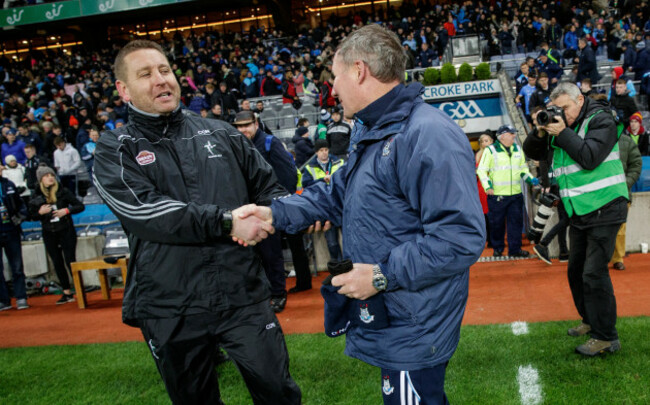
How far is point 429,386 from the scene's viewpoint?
2148mm

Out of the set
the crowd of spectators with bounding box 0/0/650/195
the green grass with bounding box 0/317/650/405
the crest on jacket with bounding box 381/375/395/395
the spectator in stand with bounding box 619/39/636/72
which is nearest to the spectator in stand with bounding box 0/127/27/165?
the crowd of spectators with bounding box 0/0/650/195

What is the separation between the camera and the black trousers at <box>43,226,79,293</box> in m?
8.57

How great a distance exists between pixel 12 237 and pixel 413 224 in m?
8.31

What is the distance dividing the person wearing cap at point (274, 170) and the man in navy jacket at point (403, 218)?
3987mm

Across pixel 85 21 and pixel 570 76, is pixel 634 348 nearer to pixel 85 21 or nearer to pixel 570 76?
pixel 570 76

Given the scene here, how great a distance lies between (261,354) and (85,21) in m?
37.9

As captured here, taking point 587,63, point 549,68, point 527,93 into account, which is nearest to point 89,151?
point 527,93

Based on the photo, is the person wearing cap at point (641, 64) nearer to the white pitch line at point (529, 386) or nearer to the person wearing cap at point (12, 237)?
the white pitch line at point (529, 386)

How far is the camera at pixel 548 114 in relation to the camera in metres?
3.91

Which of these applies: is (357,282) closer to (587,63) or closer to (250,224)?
(250,224)

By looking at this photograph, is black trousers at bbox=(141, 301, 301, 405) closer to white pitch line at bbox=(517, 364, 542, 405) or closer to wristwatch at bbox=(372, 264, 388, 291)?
wristwatch at bbox=(372, 264, 388, 291)

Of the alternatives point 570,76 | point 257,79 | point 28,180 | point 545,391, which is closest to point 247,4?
point 257,79

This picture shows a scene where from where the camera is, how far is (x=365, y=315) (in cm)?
214

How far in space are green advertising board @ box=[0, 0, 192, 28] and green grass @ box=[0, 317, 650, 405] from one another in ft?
95.7
